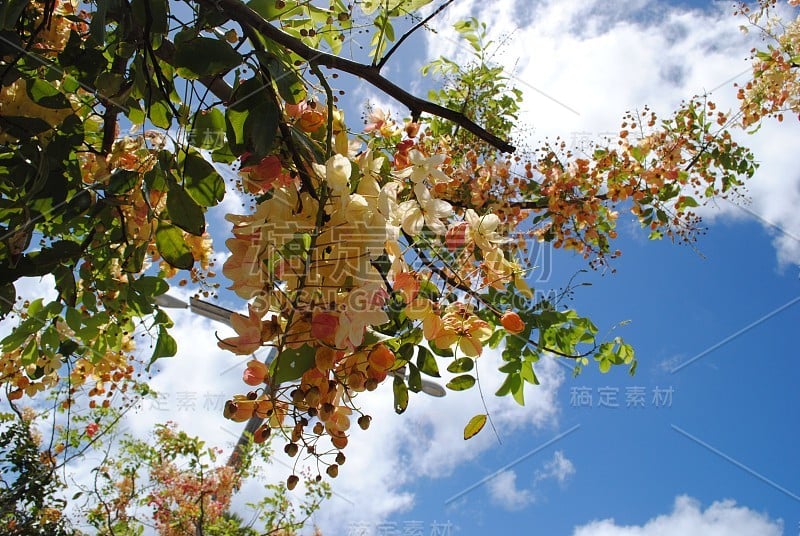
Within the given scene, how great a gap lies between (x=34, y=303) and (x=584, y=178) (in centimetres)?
227

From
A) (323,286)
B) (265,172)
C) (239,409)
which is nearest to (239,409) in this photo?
(239,409)

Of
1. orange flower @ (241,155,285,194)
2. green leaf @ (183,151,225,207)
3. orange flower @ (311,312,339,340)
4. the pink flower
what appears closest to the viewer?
orange flower @ (311,312,339,340)

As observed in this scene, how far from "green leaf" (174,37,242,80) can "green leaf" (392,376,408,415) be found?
0.51 metres

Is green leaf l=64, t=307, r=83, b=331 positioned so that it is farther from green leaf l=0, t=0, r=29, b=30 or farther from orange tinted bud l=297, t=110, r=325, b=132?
orange tinted bud l=297, t=110, r=325, b=132

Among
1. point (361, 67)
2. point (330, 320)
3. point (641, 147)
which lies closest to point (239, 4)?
point (361, 67)

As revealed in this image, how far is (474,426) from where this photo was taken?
2.62ft

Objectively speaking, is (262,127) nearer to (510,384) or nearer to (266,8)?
(266,8)

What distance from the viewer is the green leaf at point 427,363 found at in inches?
34.2

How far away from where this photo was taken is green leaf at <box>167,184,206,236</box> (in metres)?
0.81

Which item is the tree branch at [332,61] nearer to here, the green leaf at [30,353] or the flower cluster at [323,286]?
the flower cluster at [323,286]

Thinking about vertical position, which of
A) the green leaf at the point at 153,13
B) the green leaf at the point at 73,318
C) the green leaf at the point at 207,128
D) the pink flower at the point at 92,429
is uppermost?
the pink flower at the point at 92,429

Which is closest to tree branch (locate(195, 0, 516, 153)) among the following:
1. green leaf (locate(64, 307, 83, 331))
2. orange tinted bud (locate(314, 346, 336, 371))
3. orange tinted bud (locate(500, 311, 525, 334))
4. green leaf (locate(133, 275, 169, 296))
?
orange tinted bud (locate(500, 311, 525, 334))

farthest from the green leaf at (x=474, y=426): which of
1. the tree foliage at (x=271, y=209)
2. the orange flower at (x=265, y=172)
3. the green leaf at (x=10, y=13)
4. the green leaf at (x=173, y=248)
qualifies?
the green leaf at (x=10, y=13)

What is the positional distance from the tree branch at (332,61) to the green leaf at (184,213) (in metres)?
0.27
